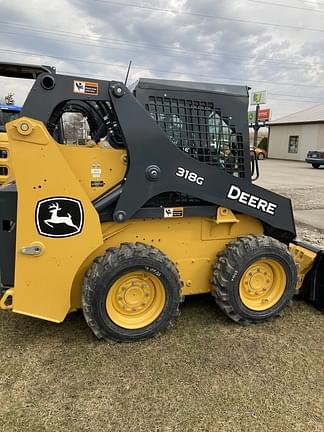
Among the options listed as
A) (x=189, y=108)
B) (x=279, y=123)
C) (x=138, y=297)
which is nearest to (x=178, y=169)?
(x=189, y=108)

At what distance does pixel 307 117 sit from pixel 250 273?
3372 centimetres

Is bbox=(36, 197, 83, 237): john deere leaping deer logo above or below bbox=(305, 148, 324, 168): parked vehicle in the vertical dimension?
below

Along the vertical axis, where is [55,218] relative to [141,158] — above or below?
below

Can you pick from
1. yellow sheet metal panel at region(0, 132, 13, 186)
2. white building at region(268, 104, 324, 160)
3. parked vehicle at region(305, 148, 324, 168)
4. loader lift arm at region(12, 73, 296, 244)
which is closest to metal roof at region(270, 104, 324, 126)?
white building at region(268, 104, 324, 160)

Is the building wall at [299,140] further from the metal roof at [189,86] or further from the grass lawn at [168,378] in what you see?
the grass lawn at [168,378]

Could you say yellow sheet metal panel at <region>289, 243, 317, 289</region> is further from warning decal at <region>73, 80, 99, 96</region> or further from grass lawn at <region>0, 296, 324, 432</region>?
warning decal at <region>73, 80, 99, 96</region>

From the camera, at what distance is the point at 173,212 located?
10.3 feet

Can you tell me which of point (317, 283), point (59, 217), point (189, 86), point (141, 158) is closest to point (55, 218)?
point (59, 217)

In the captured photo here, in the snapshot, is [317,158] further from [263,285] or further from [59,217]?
[59,217]

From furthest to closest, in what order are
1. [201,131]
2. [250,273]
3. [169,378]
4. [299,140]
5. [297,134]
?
[297,134], [299,140], [250,273], [201,131], [169,378]

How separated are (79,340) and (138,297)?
1.95 feet

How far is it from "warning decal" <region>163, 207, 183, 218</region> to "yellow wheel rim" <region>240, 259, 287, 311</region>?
0.83m

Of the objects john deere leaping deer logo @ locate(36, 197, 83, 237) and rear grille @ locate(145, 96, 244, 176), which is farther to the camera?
rear grille @ locate(145, 96, 244, 176)

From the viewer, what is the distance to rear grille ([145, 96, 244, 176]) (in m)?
3.04
